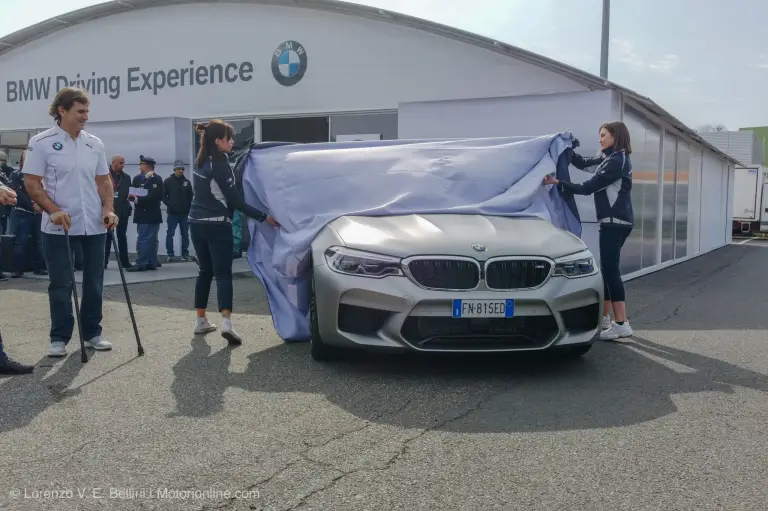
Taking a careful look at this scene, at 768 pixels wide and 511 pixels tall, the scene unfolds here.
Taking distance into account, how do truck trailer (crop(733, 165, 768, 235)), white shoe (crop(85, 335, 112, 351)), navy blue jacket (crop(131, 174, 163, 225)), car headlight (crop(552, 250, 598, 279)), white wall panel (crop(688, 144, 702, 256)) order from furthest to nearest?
truck trailer (crop(733, 165, 768, 235)), white wall panel (crop(688, 144, 702, 256)), navy blue jacket (crop(131, 174, 163, 225)), white shoe (crop(85, 335, 112, 351)), car headlight (crop(552, 250, 598, 279))

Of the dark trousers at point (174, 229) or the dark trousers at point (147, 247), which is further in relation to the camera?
the dark trousers at point (174, 229)

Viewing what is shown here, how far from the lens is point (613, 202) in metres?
6.64

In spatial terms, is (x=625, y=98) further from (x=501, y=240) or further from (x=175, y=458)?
(x=175, y=458)

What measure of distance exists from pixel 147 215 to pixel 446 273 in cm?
907

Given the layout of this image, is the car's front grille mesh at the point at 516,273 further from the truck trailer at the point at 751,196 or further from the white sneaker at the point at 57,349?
the truck trailer at the point at 751,196

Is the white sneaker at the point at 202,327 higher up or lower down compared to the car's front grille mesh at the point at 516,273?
lower down

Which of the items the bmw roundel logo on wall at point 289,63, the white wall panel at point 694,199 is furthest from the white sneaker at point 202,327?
the white wall panel at point 694,199

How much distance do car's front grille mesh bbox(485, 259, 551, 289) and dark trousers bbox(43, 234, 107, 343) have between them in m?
3.01

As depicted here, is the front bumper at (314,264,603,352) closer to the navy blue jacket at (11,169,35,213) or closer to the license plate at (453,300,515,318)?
the license plate at (453,300,515,318)

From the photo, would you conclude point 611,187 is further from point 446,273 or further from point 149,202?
point 149,202

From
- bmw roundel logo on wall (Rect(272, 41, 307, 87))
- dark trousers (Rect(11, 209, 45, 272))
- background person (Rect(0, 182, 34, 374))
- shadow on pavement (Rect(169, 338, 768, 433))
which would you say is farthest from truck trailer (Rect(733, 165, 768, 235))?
background person (Rect(0, 182, 34, 374))

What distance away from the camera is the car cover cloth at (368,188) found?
6.12m

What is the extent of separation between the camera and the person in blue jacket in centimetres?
660

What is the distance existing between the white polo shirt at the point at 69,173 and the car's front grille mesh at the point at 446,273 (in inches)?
99.4
